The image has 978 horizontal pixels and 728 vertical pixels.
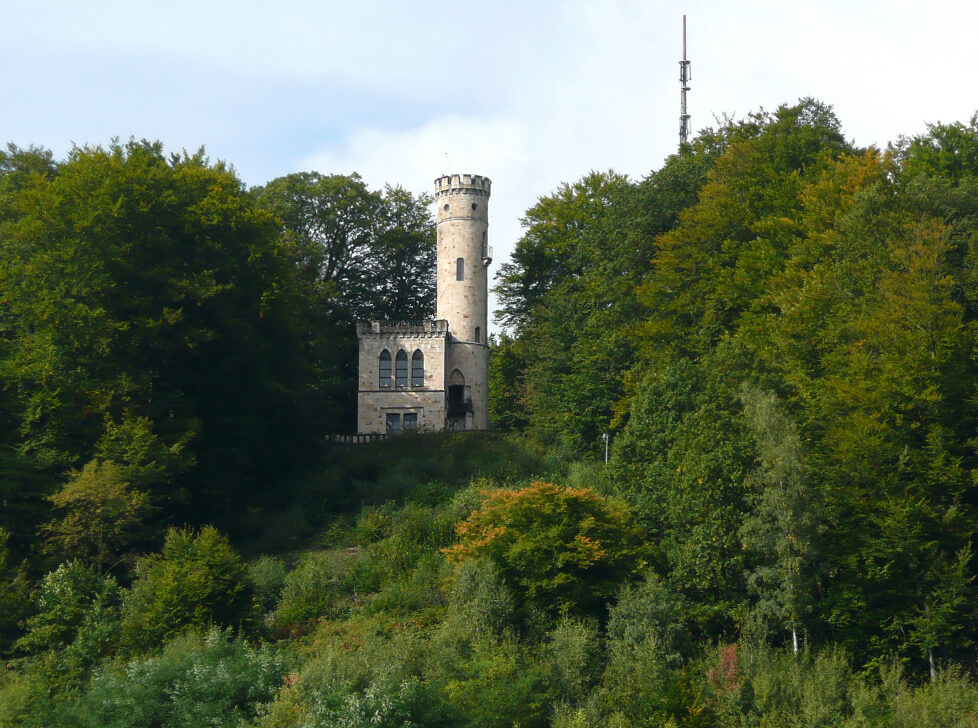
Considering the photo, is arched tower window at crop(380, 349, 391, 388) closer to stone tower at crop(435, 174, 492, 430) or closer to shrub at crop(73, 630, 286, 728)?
stone tower at crop(435, 174, 492, 430)

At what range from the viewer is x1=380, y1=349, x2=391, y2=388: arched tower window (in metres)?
56.3

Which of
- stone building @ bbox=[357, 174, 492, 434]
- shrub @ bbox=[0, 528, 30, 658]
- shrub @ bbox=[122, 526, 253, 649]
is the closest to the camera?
shrub @ bbox=[122, 526, 253, 649]

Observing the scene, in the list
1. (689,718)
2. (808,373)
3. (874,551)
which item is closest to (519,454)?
(808,373)

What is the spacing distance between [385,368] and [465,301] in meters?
5.20

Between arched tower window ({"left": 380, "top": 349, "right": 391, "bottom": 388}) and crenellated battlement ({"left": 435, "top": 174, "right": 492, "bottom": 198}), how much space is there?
8.98m

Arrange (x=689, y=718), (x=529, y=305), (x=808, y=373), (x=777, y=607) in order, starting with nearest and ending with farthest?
(x=689, y=718) < (x=777, y=607) < (x=808, y=373) < (x=529, y=305)

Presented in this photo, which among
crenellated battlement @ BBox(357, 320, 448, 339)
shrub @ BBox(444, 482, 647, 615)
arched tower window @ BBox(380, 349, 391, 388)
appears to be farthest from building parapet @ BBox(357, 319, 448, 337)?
shrub @ BBox(444, 482, 647, 615)

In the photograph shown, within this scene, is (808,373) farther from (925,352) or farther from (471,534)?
(471,534)

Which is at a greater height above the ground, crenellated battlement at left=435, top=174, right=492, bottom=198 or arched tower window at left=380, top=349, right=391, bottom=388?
crenellated battlement at left=435, top=174, right=492, bottom=198

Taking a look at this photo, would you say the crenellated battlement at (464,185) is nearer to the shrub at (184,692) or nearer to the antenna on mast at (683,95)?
the antenna on mast at (683,95)

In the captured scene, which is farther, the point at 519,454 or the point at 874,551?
the point at 519,454

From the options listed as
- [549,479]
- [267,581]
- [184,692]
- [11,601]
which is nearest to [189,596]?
[267,581]

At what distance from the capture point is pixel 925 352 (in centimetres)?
3425

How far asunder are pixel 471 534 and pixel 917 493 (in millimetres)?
12632
